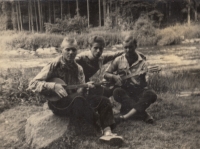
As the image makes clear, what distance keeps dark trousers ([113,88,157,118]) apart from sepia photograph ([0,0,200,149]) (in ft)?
0.03

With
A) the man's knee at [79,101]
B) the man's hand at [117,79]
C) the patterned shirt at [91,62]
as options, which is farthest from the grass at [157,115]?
the patterned shirt at [91,62]

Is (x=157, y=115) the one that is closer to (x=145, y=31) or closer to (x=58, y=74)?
(x=145, y=31)

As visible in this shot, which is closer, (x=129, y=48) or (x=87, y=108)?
(x=87, y=108)

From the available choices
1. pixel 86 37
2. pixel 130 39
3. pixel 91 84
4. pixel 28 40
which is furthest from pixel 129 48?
pixel 28 40

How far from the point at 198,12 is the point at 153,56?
720 mm

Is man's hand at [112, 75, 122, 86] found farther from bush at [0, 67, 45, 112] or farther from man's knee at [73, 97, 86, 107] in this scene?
bush at [0, 67, 45, 112]

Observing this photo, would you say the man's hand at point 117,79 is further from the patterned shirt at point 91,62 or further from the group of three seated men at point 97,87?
the patterned shirt at point 91,62

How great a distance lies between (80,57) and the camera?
291 centimetres

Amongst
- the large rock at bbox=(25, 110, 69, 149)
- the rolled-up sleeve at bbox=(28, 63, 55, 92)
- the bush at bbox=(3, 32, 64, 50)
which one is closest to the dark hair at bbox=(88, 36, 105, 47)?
the bush at bbox=(3, 32, 64, 50)

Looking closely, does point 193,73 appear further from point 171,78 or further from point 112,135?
point 112,135

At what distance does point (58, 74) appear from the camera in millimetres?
2758

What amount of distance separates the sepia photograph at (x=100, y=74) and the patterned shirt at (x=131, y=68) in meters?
0.01

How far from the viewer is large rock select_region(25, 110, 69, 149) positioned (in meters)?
2.70

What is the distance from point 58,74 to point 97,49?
19.0 inches
